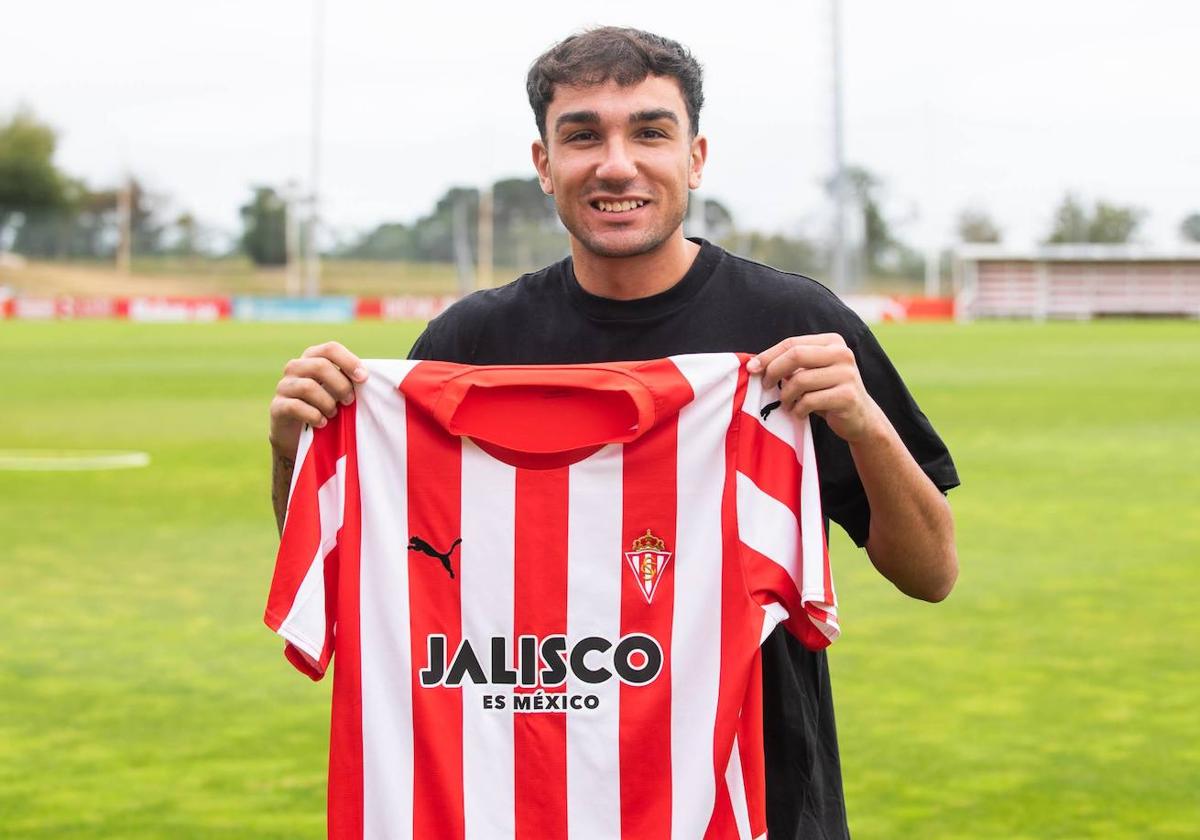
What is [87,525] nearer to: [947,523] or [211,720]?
[211,720]

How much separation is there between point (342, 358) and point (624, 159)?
570mm

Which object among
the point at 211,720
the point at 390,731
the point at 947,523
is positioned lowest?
the point at 211,720

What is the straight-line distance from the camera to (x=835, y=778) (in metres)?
2.91

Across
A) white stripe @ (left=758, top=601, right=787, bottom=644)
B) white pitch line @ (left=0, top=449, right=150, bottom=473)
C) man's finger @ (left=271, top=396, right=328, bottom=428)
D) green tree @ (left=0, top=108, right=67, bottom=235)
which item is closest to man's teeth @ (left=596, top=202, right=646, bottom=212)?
man's finger @ (left=271, top=396, right=328, bottom=428)

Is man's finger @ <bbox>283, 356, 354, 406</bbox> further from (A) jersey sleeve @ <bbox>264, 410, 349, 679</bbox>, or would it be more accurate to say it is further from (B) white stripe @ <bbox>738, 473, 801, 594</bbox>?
(B) white stripe @ <bbox>738, 473, 801, 594</bbox>

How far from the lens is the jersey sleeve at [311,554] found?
2715 millimetres

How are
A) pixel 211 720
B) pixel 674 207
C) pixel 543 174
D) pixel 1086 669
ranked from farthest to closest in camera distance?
pixel 1086 669, pixel 211 720, pixel 543 174, pixel 674 207

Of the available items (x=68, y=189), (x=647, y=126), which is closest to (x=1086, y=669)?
(x=647, y=126)

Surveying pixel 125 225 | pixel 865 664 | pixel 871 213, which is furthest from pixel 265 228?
pixel 865 664

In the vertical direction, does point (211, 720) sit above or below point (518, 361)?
below

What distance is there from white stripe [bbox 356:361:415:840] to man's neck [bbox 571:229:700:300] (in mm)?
375

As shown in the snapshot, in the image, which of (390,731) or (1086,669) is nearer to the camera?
(390,731)

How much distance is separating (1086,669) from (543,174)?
386 centimetres

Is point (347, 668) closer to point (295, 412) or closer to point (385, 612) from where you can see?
point (385, 612)
